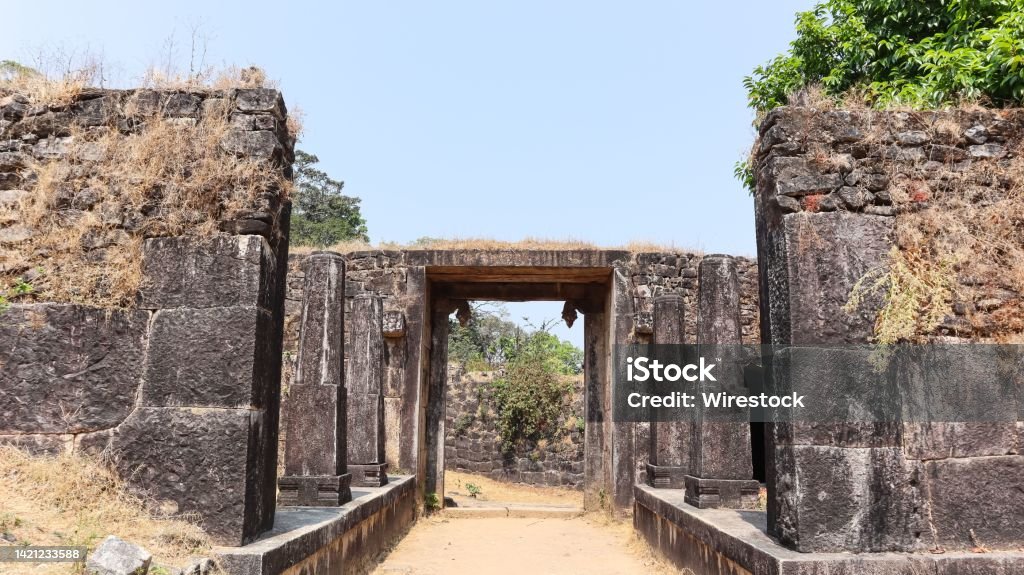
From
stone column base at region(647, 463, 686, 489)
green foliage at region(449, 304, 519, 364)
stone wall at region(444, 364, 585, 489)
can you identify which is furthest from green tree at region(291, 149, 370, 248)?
stone column base at region(647, 463, 686, 489)

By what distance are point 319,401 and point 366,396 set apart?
2.57 meters

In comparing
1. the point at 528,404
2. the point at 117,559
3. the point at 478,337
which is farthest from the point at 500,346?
the point at 117,559

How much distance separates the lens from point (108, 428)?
4.54 metres

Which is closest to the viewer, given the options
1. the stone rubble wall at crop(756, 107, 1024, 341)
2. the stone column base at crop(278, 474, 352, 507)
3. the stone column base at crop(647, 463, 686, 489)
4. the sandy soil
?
the stone rubble wall at crop(756, 107, 1024, 341)

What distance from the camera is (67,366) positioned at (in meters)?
4.61

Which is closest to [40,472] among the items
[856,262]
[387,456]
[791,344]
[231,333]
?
[231,333]

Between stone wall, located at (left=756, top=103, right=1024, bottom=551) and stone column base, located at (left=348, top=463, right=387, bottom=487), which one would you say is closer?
stone wall, located at (left=756, top=103, right=1024, bottom=551)

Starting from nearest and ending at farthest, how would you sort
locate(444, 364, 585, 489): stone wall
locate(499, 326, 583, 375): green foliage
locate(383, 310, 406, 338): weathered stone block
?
1. locate(383, 310, 406, 338): weathered stone block
2. locate(444, 364, 585, 489): stone wall
3. locate(499, 326, 583, 375): green foliage

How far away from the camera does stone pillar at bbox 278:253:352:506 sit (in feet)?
24.9

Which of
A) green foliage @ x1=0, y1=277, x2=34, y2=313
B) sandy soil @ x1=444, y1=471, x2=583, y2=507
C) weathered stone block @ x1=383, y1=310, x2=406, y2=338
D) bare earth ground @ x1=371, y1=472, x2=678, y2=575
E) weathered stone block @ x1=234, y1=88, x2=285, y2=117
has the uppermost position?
weathered stone block @ x1=234, y1=88, x2=285, y2=117

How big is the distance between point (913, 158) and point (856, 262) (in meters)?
0.83

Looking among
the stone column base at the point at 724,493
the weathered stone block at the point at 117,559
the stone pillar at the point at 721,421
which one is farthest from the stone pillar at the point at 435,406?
the weathered stone block at the point at 117,559

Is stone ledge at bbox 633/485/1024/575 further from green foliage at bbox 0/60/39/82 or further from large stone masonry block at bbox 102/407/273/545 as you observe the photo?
green foliage at bbox 0/60/39/82

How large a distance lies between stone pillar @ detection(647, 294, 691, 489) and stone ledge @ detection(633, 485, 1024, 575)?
1.60 m
